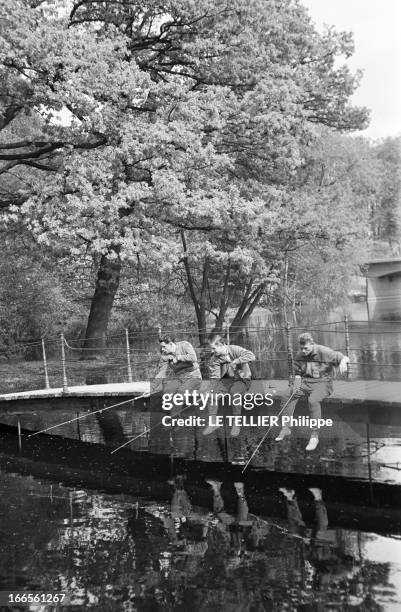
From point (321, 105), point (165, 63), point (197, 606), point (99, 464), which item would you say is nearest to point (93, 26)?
point (165, 63)

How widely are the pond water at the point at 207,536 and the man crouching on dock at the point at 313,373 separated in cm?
117

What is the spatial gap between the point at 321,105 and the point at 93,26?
8381 mm

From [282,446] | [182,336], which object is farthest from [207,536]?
[182,336]

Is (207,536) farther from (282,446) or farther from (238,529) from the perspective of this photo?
(282,446)

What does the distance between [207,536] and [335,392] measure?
4.04m

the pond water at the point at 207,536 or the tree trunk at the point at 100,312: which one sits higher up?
the tree trunk at the point at 100,312

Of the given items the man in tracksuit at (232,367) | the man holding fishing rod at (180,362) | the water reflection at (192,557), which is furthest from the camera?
the man holding fishing rod at (180,362)

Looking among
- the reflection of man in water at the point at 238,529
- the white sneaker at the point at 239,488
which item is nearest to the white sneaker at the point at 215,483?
the white sneaker at the point at 239,488

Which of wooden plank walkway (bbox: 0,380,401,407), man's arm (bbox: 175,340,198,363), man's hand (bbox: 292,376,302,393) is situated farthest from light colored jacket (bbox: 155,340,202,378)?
man's hand (bbox: 292,376,302,393)

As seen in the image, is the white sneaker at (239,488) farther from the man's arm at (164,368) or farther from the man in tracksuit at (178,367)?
the man's arm at (164,368)

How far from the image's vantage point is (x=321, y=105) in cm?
2391

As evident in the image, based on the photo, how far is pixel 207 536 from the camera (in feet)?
26.3

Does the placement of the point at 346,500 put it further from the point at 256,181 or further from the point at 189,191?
the point at 256,181

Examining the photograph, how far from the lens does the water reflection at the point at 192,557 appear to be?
6.37m
